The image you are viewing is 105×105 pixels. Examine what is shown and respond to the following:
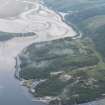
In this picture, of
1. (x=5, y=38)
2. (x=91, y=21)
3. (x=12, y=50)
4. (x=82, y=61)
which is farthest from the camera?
(x=91, y=21)

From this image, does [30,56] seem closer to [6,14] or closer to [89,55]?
[89,55]

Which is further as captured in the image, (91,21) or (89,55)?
(91,21)

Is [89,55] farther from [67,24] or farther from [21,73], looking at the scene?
[67,24]

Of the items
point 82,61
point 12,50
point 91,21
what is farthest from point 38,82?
point 91,21

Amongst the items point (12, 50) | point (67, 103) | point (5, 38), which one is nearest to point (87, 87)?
point (67, 103)

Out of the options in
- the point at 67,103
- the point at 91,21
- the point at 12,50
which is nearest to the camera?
the point at 67,103

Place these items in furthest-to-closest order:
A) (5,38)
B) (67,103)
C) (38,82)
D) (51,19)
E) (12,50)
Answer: (51,19) < (5,38) < (12,50) < (38,82) < (67,103)

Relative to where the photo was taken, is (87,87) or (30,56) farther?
(30,56)

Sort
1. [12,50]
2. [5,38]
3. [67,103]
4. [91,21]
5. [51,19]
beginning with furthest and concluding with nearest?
[51,19]
[91,21]
[5,38]
[12,50]
[67,103]

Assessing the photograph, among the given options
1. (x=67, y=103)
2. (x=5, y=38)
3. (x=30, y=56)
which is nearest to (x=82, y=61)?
(x=30, y=56)
